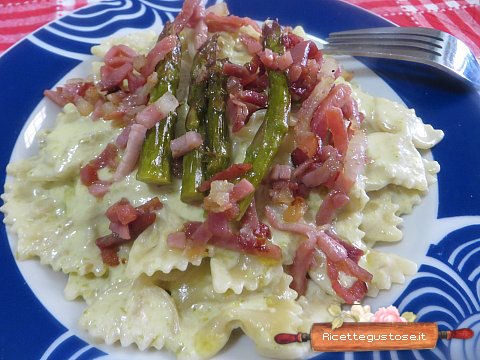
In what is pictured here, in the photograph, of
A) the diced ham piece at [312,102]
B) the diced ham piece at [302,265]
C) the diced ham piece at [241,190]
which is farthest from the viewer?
the diced ham piece at [312,102]

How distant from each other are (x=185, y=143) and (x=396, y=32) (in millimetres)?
2261

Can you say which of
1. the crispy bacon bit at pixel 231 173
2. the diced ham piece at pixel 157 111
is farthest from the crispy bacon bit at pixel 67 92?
the crispy bacon bit at pixel 231 173

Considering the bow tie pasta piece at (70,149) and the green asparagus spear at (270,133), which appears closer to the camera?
the green asparagus spear at (270,133)

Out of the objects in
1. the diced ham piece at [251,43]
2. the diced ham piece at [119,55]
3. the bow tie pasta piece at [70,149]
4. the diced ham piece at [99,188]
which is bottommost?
the diced ham piece at [99,188]

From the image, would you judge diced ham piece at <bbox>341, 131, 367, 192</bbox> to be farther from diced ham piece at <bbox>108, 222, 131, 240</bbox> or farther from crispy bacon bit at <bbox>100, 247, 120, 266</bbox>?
crispy bacon bit at <bbox>100, 247, 120, 266</bbox>

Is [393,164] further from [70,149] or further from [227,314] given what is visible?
[70,149]

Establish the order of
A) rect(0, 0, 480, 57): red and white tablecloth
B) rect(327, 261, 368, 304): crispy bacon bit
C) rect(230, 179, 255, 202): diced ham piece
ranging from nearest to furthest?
rect(230, 179, 255, 202): diced ham piece
rect(327, 261, 368, 304): crispy bacon bit
rect(0, 0, 480, 57): red and white tablecloth

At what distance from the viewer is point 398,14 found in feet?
19.8

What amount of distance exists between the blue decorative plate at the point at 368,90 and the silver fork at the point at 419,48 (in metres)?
0.13

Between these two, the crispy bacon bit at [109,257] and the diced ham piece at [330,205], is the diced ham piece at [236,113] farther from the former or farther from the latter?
the crispy bacon bit at [109,257]

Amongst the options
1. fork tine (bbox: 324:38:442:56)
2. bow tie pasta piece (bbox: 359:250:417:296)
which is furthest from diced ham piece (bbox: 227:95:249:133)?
fork tine (bbox: 324:38:442:56)

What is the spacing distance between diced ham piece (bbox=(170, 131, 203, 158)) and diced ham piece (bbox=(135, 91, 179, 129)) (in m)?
0.24

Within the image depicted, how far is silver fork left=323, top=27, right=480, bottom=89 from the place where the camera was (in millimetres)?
4336

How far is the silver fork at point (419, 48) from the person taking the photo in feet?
14.2
